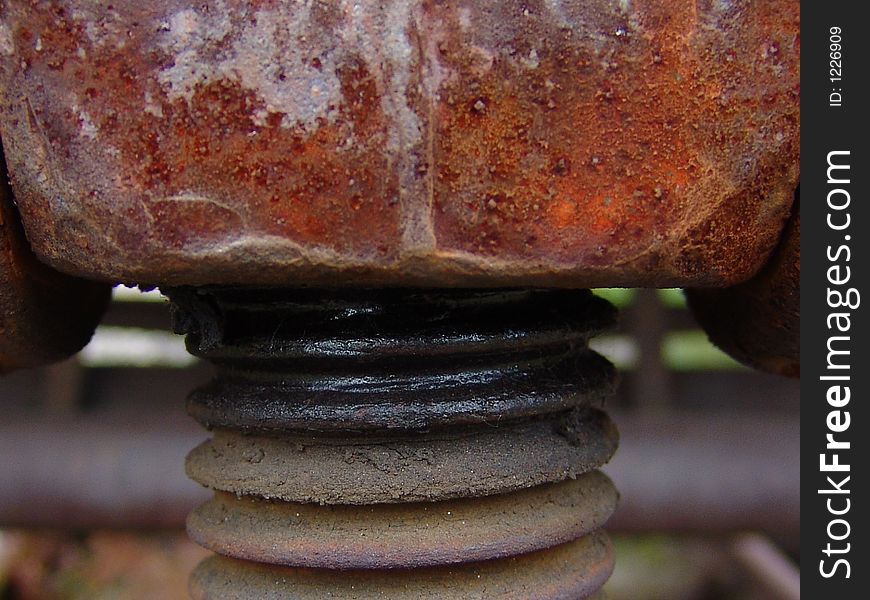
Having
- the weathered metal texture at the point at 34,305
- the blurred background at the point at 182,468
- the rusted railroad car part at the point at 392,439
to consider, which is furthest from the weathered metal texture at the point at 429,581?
the blurred background at the point at 182,468

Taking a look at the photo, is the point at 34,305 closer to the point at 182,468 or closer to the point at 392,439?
the point at 392,439

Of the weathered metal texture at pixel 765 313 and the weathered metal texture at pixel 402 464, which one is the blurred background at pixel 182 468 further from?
the weathered metal texture at pixel 402 464

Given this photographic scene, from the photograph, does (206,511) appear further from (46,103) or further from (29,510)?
(29,510)

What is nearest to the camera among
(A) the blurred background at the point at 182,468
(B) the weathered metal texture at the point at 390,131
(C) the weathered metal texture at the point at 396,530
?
(B) the weathered metal texture at the point at 390,131

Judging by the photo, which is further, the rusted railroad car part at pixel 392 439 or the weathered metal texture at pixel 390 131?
the rusted railroad car part at pixel 392 439

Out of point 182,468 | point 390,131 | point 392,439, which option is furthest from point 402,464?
point 182,468

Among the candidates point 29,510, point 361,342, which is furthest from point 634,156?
point 29,510
